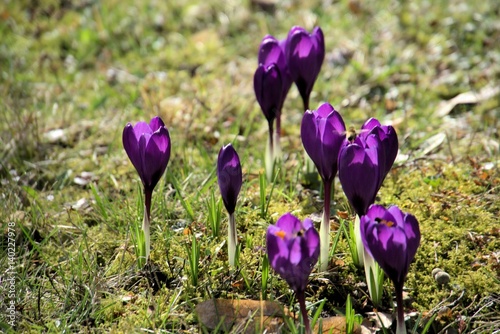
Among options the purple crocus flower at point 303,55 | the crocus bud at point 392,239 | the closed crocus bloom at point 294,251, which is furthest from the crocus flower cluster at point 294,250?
the purple crocus flower at point 303,55

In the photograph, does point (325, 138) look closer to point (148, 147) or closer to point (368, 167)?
point (368, 167)

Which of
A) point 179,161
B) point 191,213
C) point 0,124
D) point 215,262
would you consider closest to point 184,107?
point 179,161

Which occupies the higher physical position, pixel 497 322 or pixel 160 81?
pixel 160 81

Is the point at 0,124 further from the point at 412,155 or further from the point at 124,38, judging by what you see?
the point at 412,155

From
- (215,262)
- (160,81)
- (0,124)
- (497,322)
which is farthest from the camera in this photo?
(160,81)

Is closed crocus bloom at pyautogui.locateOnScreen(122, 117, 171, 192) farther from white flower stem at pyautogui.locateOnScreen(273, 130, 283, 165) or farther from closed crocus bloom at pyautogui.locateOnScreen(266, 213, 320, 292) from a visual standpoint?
white flower stem at pyautogui.locateOnScreen(273, 130, 283, 165)
